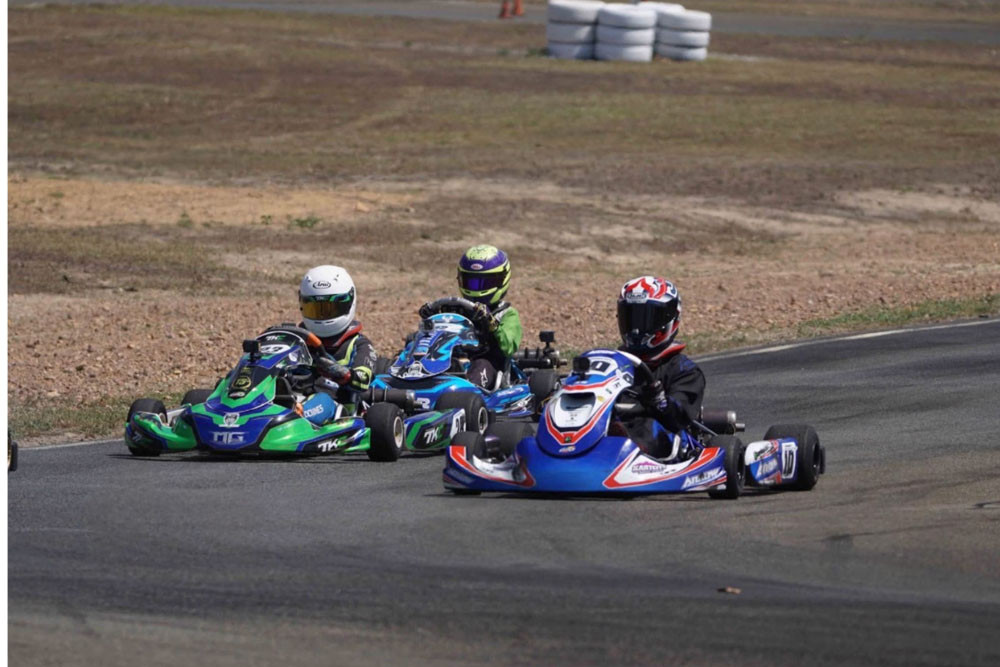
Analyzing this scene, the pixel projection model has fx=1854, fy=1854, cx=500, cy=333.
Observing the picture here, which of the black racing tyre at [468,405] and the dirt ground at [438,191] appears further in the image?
the dirt ground at [438,191]

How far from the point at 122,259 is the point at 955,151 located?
16402 mm

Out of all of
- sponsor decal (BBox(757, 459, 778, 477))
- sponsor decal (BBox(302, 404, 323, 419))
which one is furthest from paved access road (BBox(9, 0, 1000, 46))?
sponsor decal (BBox(757, 459, 778, 477))

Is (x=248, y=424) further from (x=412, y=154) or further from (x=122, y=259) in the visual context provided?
(x=412, y=154)

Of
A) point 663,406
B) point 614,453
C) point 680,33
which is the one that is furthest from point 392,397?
point 680,33

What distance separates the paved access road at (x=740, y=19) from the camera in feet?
173

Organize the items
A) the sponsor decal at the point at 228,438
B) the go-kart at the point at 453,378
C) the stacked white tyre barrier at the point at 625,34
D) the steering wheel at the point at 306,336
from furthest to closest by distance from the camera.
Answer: the stacked white tyre barrier at the point at 625,34 → the go-kart at the point at 453,378 → the steering wheel at the point at 306,336 → the sponsor decal at the point at 228,438

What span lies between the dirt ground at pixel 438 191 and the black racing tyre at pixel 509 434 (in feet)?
13.7

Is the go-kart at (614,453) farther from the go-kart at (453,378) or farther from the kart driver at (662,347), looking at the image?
the go-kart at (453,378)

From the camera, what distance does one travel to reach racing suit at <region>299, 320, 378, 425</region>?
1190 cm

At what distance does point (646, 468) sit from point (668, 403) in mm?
590

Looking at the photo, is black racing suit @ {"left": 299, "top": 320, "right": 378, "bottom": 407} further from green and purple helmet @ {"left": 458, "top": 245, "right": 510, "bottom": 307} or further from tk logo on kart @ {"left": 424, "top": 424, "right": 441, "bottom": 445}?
green and purple helmet @ {"left": 458, "top": 245, "right": 510, "bottom": 307}

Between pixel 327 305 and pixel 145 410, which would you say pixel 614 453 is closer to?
pixel 327 305

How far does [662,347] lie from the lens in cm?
1081

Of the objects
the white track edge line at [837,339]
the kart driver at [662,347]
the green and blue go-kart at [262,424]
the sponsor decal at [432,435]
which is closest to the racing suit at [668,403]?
the kart driver at [662,347]
